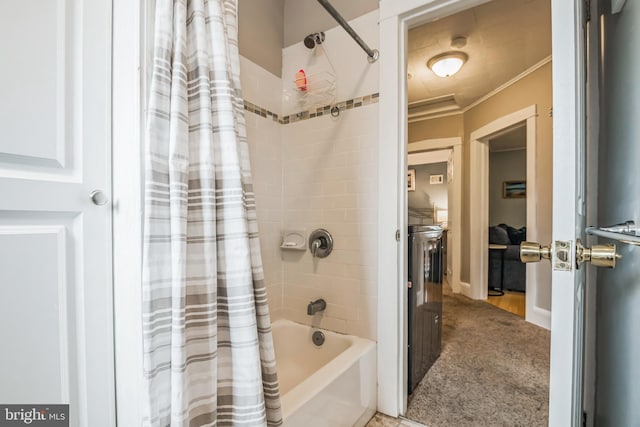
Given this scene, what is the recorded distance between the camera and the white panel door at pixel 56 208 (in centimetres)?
73

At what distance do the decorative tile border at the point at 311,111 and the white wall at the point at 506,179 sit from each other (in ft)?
17.9

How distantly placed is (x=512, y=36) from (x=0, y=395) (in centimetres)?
340

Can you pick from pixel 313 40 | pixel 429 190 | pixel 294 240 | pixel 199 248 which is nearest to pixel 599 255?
pixel 199 248

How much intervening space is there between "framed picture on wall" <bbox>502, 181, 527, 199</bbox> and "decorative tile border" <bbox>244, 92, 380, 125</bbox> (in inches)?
213

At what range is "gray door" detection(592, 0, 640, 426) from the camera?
646 millimetres

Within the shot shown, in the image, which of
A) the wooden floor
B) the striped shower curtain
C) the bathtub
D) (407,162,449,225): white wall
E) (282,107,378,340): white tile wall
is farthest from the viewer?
(407,162,449,225): white wall

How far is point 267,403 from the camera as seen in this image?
0.93 meters

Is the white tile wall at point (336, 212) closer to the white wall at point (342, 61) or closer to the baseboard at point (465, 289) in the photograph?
the white wall at point (342, 61)

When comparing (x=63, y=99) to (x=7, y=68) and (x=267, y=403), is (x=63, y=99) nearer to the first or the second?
(x=7, y=68)

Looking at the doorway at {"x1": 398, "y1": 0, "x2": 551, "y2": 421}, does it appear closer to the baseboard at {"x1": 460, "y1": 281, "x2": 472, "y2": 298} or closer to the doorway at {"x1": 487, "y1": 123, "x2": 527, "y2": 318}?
the baseboard at {"x1": 460, "y1": 281, "x2": 472, "y2": 298}

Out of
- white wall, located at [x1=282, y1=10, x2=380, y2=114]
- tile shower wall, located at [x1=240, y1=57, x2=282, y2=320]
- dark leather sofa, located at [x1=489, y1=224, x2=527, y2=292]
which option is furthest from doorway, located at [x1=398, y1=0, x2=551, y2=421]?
tile shower wall, located at [x1=240, y1=57, x2=282, y2=320]

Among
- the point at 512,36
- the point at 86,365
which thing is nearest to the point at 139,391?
the point at 86,365

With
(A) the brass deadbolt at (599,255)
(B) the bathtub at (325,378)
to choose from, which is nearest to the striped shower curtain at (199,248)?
(B) the bathtub at (325,378)

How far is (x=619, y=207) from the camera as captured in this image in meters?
0.73
